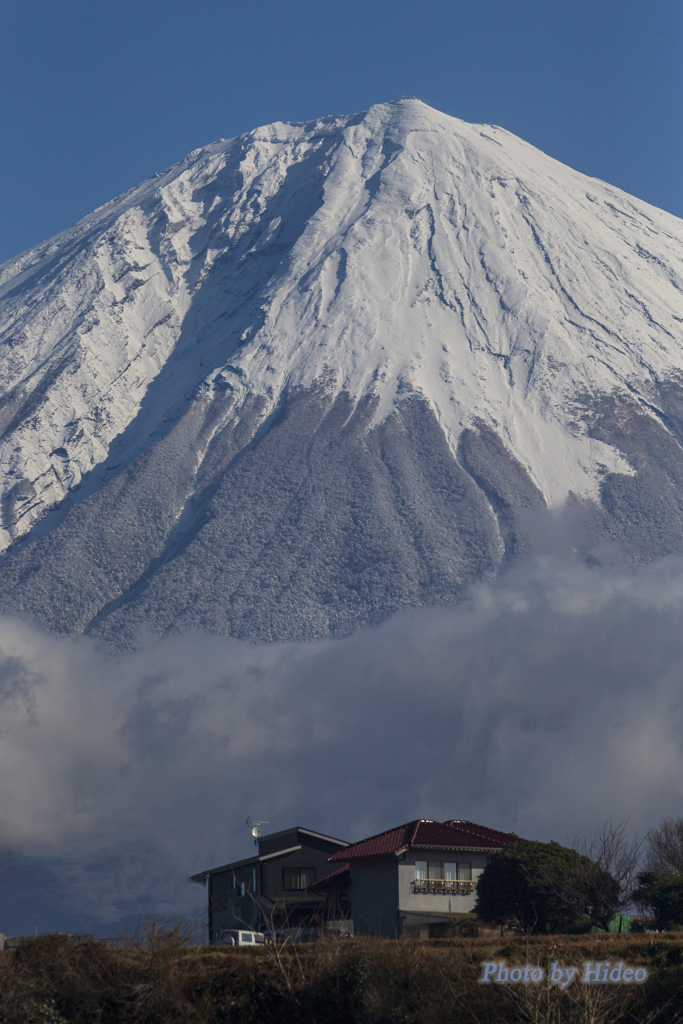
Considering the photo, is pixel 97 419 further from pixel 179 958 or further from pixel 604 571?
pixel 179 958

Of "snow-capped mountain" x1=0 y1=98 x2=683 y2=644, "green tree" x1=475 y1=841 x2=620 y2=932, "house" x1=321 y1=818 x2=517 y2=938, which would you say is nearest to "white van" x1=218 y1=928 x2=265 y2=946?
"house" x1=321 y1=818 x2=517 y2=938

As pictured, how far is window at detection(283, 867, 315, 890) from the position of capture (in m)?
55.9

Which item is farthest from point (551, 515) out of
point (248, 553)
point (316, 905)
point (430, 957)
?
point (430, 957)

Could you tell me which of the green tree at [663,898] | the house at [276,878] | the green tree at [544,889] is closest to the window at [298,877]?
the house at [276,878]

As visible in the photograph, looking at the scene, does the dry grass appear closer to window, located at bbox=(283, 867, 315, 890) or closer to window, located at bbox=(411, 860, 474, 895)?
window, located at bbox=(411, 860, 474, 895)

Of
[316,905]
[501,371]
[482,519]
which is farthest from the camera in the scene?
[501,371]

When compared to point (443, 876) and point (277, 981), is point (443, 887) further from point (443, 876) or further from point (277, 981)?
point (277, 981)

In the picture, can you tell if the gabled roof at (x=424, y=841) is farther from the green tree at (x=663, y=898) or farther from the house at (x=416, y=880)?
the green tree at (x=663, y=898)

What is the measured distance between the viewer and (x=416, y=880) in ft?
153

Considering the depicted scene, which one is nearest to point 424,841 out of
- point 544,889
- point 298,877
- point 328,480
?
point 544,889

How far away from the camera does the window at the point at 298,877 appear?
183 feet

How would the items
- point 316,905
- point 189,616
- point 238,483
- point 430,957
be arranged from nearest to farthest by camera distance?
point 430,957
point 316,905
point 189,616
point 238,483

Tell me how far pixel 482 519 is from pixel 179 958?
125036 millimetres

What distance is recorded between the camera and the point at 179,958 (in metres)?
28.4
